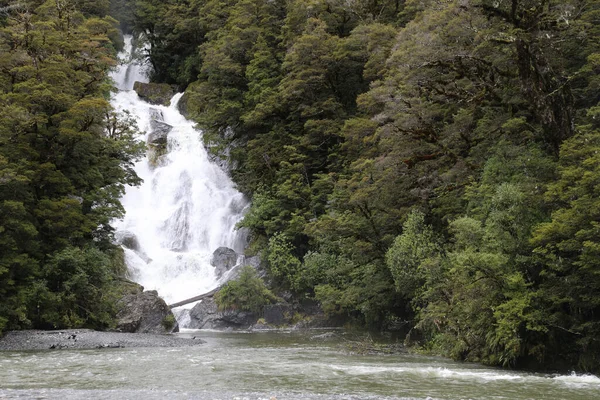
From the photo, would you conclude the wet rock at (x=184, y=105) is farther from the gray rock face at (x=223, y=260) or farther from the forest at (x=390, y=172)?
the gray rock face at (x=223, y=260)

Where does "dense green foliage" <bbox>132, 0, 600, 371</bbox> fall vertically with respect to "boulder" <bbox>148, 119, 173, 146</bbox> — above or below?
below

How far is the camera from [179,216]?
39.0m

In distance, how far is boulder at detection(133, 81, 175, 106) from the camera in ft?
174

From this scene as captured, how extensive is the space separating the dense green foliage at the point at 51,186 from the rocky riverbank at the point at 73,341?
102 centimetres

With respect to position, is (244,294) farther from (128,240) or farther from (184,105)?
(184,105)

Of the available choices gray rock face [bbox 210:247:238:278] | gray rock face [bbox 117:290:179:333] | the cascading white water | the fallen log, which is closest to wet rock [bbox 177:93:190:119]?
the cascading white water

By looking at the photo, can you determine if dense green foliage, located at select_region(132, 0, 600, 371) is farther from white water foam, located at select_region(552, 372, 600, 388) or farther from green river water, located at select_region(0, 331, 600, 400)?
green river water, located at select_region(0, 331, 600, 400)

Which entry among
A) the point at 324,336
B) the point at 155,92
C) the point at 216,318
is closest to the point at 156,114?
the point at 155,92

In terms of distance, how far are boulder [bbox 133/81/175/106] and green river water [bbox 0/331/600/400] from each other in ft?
122

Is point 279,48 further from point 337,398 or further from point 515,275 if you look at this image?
point 337,398

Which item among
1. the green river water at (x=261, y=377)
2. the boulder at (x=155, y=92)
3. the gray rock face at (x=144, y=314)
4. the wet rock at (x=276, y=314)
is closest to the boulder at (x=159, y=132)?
the boulder at (x=155, y=92)

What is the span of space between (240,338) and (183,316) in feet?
24.8

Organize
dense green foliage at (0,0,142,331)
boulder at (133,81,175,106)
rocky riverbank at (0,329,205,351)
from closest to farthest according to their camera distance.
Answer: rocky riverbank at (0,329,205,351) → dense green foliage at (0,0,142,331) → boulder at (133,81,175,106)

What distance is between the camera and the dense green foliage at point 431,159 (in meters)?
14.4
